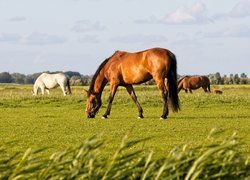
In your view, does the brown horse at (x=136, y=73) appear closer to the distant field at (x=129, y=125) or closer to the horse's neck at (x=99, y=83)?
the horse's neck at (x=99, y=83)

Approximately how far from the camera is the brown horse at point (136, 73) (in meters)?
24.8

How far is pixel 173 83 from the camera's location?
973 inches

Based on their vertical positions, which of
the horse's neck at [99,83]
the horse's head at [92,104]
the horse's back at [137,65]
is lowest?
the horse's head at [92,104]

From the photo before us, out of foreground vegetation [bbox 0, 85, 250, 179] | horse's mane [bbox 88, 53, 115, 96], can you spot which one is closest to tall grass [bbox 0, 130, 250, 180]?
Answer: foreground vegetation [bbox 0, 85, 250, 179]

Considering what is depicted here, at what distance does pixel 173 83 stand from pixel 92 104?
11.5 ft

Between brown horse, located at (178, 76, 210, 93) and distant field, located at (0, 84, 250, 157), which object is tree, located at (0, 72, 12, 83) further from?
distant field, located at (0, 84, 250, 157)

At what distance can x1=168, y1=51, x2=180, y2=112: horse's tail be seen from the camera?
24359 millimetres

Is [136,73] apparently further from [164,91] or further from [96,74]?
[96,74]

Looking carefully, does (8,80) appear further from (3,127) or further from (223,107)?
(3,127)

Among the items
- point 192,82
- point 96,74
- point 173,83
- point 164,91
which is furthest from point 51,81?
point 173,83

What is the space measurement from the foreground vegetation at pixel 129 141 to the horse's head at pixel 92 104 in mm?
454

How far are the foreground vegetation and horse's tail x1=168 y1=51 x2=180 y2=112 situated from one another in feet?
1.74

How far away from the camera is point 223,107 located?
32469 millimetres

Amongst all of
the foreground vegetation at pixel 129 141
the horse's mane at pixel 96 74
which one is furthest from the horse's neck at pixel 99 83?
the foreground vegetation at pixel 129 141
